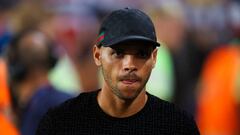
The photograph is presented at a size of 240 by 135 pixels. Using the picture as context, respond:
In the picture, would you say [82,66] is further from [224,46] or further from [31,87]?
[224,46]

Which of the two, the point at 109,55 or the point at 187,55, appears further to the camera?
the point at 187,55

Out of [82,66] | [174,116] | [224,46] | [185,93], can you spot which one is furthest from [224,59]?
[174,116]

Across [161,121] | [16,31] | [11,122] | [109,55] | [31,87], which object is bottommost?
[11,122]

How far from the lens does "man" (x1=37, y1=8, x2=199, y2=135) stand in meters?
1.07

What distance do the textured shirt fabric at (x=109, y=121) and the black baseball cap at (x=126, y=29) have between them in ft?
0.48

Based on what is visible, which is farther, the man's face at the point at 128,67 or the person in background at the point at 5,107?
the person in background at the point at 5,107

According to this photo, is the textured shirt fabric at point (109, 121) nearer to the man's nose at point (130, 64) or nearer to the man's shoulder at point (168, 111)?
the man's shoulder at point (168, 111)

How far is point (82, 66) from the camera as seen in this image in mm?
2604

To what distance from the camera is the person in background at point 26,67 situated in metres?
2.52

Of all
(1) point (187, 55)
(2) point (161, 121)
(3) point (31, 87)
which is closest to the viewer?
(2) point (161, 121)

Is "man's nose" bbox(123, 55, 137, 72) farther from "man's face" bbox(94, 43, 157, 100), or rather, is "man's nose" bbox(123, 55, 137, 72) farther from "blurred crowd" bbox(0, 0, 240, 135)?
"blurred crowd" bbox(0, 0, 240, 135)

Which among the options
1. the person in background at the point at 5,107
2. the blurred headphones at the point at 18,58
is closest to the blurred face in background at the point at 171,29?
the blurred headphones at the point at 18,58

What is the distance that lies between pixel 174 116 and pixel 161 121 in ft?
0.10

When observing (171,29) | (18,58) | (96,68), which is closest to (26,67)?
(18,58)
